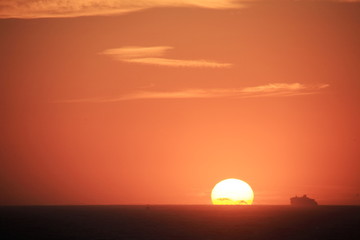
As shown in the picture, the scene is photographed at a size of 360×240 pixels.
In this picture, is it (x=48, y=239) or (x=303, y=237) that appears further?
(x=303, y=237)

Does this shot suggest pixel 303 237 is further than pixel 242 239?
Yes

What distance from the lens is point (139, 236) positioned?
118m

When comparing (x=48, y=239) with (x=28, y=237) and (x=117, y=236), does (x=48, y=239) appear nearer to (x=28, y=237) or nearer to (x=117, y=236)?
(x=28, y=237)

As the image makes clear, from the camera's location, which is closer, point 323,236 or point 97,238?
point 97,238

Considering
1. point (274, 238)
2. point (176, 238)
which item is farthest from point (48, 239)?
point (274, 238)

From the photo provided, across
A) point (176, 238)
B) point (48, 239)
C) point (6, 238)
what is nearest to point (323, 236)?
point (176, 238)

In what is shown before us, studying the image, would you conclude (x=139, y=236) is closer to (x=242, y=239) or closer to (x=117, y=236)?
(x=117, y=236)

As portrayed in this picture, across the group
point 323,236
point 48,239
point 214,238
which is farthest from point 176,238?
point 323,236

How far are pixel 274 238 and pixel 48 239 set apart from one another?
4710cm

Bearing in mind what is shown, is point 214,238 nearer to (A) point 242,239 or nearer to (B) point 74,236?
(A) point 242,239

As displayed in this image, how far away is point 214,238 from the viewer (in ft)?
367

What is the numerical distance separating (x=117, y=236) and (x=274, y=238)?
3368cm

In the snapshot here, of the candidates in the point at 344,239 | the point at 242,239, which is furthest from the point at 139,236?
the point at 344,239

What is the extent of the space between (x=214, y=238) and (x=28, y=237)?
39.1m
